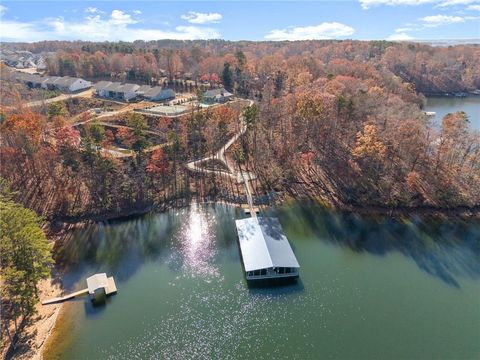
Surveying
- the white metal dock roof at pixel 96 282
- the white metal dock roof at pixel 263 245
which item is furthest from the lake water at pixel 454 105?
the white metal dock roof at pixel 96 282

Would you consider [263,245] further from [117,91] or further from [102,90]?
[102,90]

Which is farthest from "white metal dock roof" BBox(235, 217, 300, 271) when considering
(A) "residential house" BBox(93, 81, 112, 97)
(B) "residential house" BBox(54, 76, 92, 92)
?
(B) "residential house" BBox(54, 76, 92, 92)

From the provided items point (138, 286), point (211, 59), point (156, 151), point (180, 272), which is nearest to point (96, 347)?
point (138, 286)

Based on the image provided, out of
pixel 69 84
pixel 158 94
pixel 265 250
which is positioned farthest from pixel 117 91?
pixel 265 250

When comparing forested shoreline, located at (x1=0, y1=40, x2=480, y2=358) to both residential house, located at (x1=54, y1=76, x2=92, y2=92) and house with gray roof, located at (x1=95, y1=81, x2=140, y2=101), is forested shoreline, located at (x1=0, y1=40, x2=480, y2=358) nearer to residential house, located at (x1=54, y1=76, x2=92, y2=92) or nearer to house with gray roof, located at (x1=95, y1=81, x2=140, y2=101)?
house with gray roof, located at (x1=95, y1=81, x2=140, y2=101)

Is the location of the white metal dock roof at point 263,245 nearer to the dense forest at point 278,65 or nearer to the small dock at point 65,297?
the small dock at point 65,297
